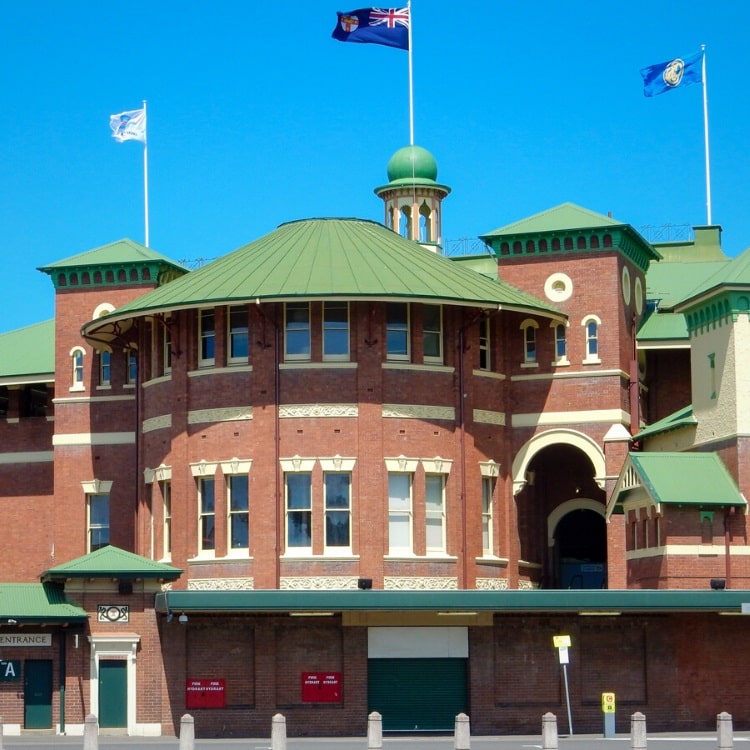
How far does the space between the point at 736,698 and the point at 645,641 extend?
9.77 feet

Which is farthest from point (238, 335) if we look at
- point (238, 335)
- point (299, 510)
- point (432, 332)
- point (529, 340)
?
point (529, 340)

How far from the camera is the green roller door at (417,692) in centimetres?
5353

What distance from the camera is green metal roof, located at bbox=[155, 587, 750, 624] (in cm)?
5134

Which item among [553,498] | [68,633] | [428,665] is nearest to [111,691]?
[68,633]

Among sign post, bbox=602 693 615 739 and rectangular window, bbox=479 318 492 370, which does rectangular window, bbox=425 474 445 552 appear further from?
sign post, bbox=602 693 615 739

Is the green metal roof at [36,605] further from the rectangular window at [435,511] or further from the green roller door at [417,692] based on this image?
the rectangular window at [435,511]

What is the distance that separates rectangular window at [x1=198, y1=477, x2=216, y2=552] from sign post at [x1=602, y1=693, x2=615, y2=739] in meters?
13.7

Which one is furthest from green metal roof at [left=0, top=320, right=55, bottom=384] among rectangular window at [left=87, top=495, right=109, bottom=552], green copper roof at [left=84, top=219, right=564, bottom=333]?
green copper roof at [left=84, top=219, right=564, bottom=333]

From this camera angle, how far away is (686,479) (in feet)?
181

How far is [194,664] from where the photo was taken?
53094 mm

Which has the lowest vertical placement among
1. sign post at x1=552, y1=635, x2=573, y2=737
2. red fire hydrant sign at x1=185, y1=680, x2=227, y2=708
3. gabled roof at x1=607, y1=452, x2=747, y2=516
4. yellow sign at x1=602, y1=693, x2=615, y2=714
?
yellow sign at x1=602, y1=693, x2=615, y2=714

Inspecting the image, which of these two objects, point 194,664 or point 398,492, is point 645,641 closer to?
point 398,492

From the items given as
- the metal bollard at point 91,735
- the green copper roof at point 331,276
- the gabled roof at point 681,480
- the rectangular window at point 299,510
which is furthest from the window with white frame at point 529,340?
the metal bollard at point 91,735

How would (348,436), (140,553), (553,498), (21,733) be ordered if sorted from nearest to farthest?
(21,733), (348,436), (140,553), (553,498)
